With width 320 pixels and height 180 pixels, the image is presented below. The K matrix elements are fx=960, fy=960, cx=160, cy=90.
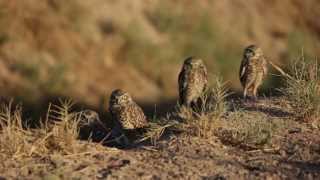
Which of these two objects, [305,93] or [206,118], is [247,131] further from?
[305,93]

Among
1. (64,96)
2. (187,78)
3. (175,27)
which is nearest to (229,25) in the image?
(175,27)

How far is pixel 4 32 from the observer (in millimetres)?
20672

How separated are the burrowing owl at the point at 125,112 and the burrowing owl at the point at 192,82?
73 cm

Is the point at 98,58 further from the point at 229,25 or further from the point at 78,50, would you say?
the point at 229,25

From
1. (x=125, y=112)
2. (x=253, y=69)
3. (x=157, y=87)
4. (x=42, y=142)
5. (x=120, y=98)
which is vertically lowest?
(x=42, y=142)

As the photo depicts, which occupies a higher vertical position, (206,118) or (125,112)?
(125,112)

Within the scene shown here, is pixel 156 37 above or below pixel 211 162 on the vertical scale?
above

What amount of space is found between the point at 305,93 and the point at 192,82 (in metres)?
2.26

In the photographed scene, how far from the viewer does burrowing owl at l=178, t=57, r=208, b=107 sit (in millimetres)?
11609

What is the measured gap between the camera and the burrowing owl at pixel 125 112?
1084 centimetres

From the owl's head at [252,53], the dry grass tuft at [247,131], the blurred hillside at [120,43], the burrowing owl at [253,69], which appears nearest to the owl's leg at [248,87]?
the burrowing owl at [253,69]

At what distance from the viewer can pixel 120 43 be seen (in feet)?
71.8

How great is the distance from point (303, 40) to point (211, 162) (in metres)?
15.5

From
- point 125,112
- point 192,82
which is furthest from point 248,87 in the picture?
point 125,112
